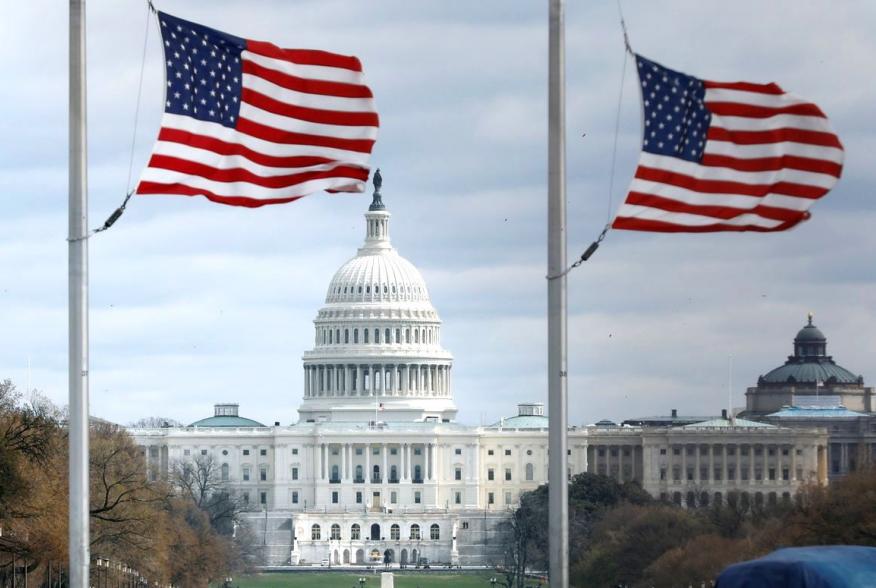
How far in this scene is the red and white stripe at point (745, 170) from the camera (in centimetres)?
4578

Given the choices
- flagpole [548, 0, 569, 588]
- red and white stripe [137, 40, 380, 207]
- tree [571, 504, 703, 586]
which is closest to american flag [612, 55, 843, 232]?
flagpole [548, 0, 569, 588]

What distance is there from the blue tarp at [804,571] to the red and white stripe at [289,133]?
355 inches

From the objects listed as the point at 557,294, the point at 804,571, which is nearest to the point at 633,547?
the point at 557,294

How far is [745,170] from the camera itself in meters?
46.2

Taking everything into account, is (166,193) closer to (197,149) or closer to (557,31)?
(197,149)

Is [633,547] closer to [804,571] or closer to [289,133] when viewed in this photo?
[289,133]

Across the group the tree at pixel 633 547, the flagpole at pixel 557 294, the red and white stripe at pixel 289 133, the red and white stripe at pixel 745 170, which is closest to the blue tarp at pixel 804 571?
the flagpole at pixel 557 294

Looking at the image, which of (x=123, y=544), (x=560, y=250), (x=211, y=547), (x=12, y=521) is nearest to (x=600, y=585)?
(x=211, y=547)

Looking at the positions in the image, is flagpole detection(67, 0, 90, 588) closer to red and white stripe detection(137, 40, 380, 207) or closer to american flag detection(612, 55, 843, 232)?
red and white stripe detection(137, 40, 380, 207)

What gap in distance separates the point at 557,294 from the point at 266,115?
555 cm

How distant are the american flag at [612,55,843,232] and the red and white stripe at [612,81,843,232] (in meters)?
0.02

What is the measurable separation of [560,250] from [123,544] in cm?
8748

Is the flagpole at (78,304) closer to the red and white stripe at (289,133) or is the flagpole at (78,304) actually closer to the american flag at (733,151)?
the red and white stripe at (289,133)

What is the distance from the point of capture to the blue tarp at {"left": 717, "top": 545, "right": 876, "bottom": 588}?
42.6 m
